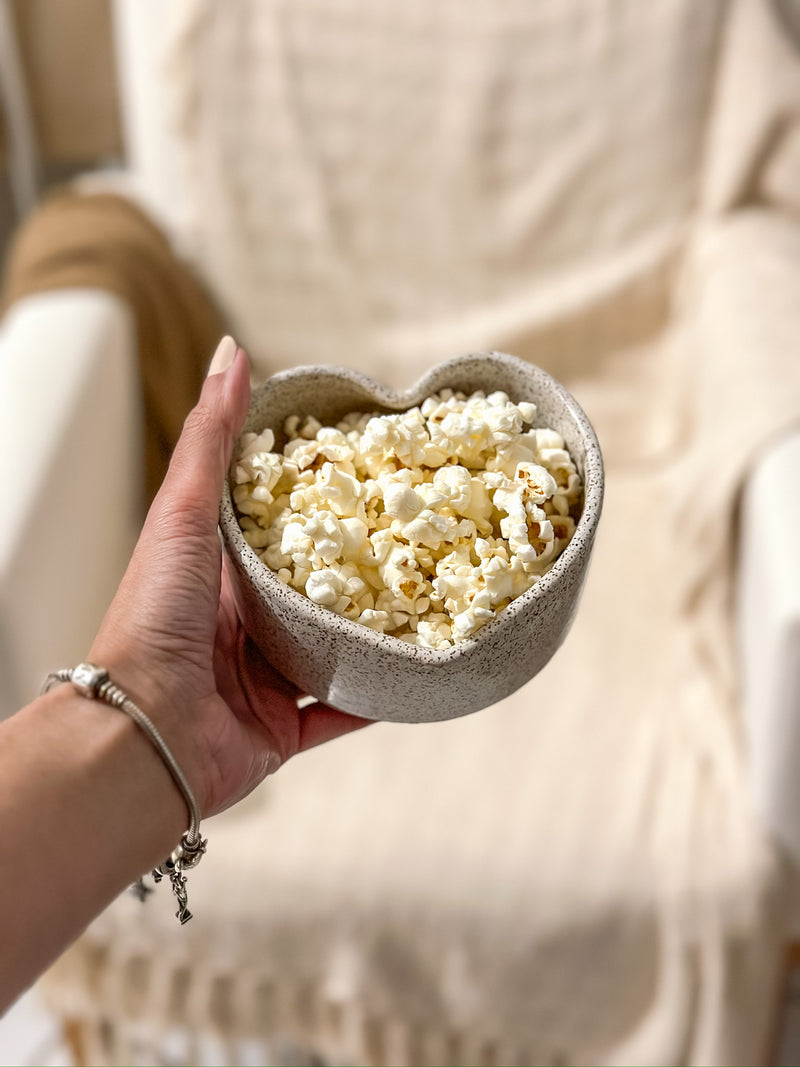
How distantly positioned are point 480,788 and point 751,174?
0.85 meters

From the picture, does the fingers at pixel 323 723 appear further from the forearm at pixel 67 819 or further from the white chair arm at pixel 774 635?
the white chair arm at pixel 774 635

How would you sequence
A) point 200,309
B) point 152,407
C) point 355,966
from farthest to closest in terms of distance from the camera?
1. point 200,309
2. point 355,966
3. point 152,407

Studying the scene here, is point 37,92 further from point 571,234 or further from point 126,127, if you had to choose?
point 571,234

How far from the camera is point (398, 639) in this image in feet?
Answer: 1.67

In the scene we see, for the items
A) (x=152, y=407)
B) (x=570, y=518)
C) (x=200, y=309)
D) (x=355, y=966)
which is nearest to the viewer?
(x=570, y=518)

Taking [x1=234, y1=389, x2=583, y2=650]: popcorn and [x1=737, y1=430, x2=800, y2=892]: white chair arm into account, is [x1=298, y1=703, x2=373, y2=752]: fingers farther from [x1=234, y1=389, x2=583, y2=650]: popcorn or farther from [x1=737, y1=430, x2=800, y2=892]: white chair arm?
[x1=737, y1=430, x2=800, y2=892]: white chair arm

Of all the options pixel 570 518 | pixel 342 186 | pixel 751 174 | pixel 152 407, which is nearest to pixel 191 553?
pixel 570 518

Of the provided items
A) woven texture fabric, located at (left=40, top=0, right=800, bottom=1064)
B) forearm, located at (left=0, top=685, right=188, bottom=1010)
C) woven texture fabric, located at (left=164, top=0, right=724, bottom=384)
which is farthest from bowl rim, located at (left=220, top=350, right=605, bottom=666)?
woven texture fabric, located at (left=164, top=0, right=724, bottom=384)

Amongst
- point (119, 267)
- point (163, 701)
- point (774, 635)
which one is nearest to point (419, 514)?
point (163, 701)

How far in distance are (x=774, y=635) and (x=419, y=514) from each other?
54 cm

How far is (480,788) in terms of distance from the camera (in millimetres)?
1047

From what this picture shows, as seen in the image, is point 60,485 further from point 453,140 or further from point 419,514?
point 453,140

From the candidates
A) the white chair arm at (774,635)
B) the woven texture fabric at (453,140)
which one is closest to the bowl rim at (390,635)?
the white chair arm at (774,635)

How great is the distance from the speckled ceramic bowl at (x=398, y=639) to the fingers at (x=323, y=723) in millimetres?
65
